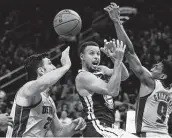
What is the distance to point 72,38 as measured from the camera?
49.2ft

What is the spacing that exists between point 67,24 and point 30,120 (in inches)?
80.3

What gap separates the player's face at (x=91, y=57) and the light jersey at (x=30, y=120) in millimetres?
764

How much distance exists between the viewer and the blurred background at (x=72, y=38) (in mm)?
12828

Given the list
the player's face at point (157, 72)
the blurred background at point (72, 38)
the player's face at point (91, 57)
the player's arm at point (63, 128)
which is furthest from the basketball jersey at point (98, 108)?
the blurred background at point (72, 38)

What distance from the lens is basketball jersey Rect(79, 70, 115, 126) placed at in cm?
554

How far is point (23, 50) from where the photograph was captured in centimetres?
1559

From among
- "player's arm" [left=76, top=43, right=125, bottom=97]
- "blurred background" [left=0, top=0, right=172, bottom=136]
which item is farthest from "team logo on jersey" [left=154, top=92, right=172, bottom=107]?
"blurred background" [left=0, top=0, right=172, bottom=136]

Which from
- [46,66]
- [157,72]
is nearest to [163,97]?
[157,72]

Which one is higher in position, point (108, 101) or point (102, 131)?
point (108, 101)

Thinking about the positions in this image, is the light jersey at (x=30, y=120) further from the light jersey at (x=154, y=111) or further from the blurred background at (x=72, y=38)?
the blurred background at (x=72, y=38)

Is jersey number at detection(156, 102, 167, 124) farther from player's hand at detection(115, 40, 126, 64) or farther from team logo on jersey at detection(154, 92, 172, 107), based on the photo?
player's hand at detection(115, 40, 126, 64)

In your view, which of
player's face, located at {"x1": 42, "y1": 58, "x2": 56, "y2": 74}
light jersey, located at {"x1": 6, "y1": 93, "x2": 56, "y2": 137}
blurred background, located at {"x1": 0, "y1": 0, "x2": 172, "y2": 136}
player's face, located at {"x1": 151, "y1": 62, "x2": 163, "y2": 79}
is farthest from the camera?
blurred background, located at {"x1": 0, "y1": 0, "x2": 172, "y2": 136}

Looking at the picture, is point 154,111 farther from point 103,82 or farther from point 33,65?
point 33,65

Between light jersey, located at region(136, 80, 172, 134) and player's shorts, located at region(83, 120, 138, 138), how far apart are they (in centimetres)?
110
